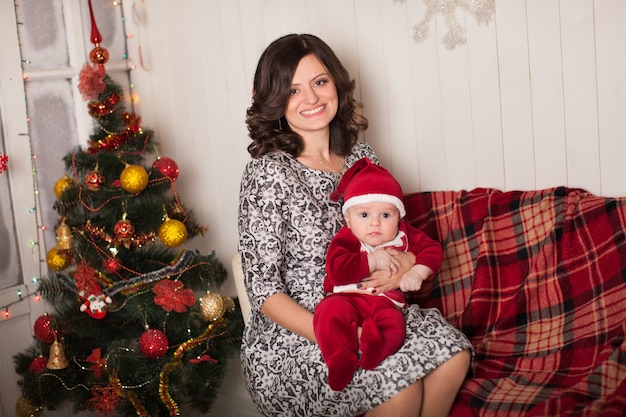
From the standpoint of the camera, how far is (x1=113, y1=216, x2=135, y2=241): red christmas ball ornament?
2537 millimetres

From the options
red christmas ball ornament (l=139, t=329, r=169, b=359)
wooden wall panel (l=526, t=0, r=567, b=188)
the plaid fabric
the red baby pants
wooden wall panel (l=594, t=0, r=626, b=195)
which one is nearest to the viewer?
the red baby pants

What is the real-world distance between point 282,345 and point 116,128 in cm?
116

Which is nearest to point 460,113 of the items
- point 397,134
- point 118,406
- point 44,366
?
point 397,134

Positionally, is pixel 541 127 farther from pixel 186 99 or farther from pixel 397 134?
pixel 186 99

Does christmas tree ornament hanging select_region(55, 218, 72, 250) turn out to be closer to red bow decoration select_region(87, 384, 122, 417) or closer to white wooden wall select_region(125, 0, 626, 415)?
red bow decoration select_region(87, 384, 122, 417)

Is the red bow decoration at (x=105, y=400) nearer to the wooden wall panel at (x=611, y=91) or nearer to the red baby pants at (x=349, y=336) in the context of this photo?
the red baby pants at (x=349, y=336)

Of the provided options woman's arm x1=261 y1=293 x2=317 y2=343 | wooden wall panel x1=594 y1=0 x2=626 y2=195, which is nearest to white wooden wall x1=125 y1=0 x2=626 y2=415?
wooden wall panel x1=594 y1=0 x2=626 y2=195

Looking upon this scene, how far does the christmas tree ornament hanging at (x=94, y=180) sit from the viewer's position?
256 centimetres

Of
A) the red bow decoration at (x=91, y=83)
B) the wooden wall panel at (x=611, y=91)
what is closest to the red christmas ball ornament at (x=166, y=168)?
the red bow decoration at (x=91, y=83)

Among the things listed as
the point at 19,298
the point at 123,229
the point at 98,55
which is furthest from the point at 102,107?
the point at 19,298

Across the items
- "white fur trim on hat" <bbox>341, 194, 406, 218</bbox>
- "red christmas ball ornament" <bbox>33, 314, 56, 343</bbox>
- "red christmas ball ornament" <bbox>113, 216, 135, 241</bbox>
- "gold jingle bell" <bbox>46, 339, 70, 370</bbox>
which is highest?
"white fur trim on hat" <bbox>341, 194, 406, 218</bbox>

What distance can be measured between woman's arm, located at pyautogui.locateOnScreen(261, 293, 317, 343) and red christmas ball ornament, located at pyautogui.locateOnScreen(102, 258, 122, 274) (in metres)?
0.77

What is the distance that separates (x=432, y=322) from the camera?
6.23ft

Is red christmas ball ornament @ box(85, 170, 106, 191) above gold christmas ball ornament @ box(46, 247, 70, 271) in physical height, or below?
above
